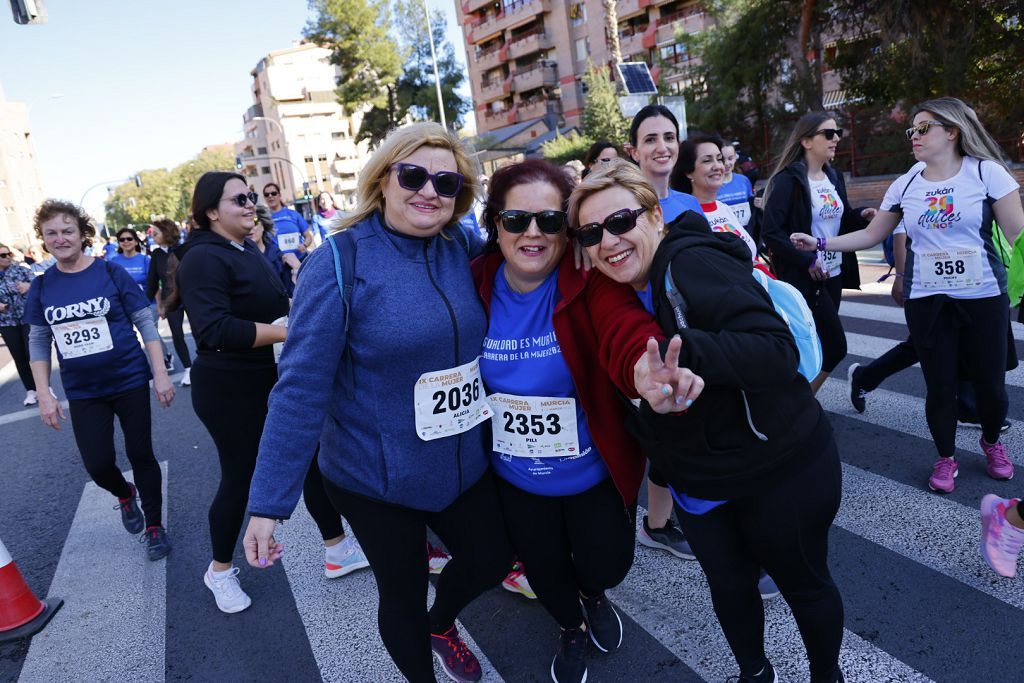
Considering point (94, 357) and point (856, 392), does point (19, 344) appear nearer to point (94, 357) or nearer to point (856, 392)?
point (94, 357)

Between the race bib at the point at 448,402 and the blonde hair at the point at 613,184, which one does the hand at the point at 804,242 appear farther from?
the race bib at the point at 448,402

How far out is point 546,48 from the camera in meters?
48.8

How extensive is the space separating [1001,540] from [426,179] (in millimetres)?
2722

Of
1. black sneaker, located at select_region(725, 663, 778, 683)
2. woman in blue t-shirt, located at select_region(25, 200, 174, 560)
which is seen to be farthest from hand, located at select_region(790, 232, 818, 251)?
woman in blue t-shirt, located at select_region(25, 200, 174, 560)

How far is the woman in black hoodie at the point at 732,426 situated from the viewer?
1.73 metres

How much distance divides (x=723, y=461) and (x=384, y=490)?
1.01 meters

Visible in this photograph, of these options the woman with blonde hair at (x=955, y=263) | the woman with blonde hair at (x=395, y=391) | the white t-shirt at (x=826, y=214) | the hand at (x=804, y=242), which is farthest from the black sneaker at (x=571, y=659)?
the white t-shirt at (x=826, y=214)

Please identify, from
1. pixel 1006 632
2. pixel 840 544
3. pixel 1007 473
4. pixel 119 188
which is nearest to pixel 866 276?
pixel 1007 473

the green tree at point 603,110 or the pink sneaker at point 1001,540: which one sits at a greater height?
the green tree at point 603,110

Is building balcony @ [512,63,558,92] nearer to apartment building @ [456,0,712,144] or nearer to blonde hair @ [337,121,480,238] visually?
apartment building @ [456,0,712,144]

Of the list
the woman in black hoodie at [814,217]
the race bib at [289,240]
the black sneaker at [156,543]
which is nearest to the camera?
the black sneaker at [156,543]

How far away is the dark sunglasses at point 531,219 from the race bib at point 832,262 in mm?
2810

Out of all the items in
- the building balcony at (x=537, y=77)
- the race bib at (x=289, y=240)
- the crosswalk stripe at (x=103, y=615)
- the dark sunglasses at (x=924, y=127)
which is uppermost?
the building balcony at (x=537, y=77)

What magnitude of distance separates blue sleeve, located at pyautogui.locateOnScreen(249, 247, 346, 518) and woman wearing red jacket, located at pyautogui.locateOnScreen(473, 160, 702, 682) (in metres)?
0.51
